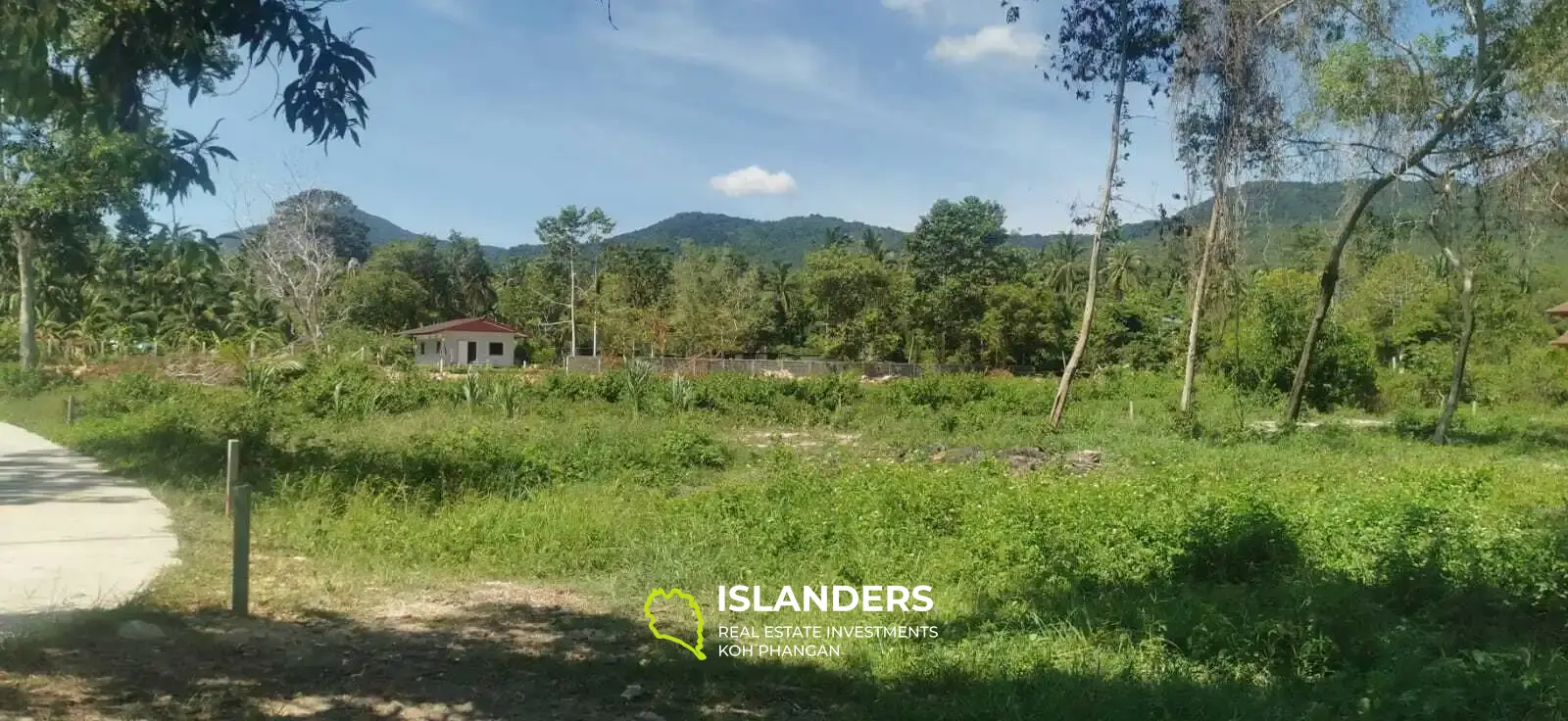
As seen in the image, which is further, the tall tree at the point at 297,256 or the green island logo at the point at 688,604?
the tall tree at the point at 297,256

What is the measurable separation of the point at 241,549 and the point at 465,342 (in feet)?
163

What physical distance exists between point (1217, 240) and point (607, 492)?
15.6m

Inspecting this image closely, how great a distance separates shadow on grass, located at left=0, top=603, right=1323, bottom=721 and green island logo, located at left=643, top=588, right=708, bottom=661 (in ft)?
0.29

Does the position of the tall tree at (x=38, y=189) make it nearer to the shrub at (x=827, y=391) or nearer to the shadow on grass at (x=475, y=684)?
the shadow on grass at (x=475, y=684)

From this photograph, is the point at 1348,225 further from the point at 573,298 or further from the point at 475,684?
the point at 573,298

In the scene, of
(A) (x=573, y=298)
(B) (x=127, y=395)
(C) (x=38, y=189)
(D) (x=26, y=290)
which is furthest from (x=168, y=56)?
(A) (x=573, y=298)

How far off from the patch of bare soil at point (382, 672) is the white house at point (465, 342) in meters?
47.8

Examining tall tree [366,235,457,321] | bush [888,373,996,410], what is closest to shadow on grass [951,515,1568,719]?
bush [888,373,996,410]

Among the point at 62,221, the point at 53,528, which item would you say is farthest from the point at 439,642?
the point at 53,528

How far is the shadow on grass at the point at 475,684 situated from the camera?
4.10 m

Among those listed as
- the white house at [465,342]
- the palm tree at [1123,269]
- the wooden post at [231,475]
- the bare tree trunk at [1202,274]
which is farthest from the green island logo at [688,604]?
the palm tree at [1123,269]

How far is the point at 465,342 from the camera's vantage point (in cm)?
5291

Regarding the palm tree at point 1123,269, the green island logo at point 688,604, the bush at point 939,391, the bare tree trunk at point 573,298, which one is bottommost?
the green island logo at point 688,604

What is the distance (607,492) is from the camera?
34.7 feet
